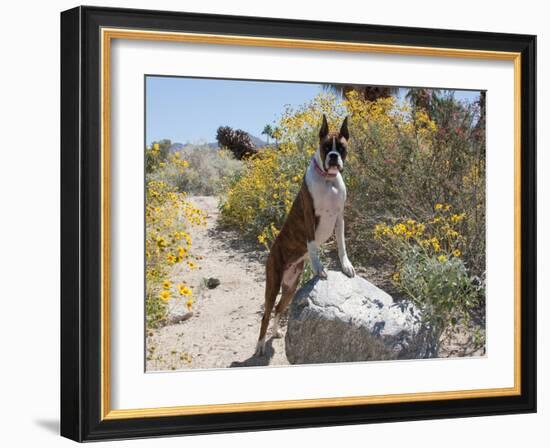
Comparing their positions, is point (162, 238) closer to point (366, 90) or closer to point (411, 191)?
point (366, 90)

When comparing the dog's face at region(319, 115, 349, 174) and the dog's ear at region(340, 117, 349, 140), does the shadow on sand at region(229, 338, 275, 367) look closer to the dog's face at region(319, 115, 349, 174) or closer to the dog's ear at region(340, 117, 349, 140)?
the dog's face at region(319, 115, 349, 174)

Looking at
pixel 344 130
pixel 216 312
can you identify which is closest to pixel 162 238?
pixel 216 312

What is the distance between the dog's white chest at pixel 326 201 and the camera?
7141 millimetres

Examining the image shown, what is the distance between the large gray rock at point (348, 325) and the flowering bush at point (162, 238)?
36.4 inches

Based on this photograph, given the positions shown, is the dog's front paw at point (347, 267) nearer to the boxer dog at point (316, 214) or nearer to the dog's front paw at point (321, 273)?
the boxer dog at point (316, 214)

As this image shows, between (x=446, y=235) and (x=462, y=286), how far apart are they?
441mm

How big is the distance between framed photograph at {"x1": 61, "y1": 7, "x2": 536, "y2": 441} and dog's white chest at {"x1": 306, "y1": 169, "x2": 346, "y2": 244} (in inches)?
0.4

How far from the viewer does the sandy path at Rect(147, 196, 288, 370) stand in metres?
6.65

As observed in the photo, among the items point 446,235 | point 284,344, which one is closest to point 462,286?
point 446,235

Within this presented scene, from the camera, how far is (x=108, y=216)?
6258mm

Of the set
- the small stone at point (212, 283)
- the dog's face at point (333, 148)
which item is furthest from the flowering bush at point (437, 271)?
the small stone at point (212, 283)

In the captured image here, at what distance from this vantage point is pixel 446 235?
750 centimetres

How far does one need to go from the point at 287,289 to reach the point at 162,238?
3.66 ft

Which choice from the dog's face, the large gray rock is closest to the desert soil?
the large gray rock
